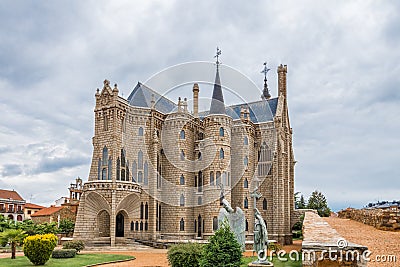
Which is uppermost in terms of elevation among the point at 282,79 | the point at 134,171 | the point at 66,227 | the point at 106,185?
the point at 282,79

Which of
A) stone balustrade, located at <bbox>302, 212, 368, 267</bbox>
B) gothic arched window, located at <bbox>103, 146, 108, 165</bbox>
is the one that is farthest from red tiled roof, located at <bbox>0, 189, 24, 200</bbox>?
stone balustrade, located at <bbox>302, 212, 368, 267</bbox>

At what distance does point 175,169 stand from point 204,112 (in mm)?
11561

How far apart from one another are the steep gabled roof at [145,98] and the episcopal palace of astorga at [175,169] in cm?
10

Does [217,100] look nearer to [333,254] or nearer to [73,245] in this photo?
[73,245]

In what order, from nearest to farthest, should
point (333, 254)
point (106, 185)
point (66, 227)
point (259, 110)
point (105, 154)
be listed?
1. point (333, 254)
2. point (106, 185)
3. point (105, 154)
4. point (66, 227)
5. point (259, 110)

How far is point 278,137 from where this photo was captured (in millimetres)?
44250

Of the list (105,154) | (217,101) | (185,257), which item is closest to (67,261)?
(185,257)

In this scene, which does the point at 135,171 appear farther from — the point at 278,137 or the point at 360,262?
the point at 360,262

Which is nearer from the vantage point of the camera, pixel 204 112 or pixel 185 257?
pixel 185 257

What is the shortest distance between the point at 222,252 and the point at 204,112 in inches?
1444

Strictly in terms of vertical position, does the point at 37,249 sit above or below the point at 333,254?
below

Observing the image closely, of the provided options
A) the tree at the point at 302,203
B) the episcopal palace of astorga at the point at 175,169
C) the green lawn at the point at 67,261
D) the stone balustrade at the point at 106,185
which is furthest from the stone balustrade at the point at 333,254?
the tree at the point at 302,203

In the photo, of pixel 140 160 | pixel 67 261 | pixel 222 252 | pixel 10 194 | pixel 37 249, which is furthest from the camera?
pixel 10 194

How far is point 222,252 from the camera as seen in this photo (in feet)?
47.2
